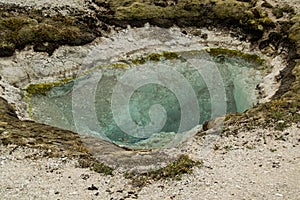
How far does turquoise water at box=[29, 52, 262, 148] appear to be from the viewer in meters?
38.6

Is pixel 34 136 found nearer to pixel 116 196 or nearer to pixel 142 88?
pixel 116 196

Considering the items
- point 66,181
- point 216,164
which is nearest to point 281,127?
point 216,164

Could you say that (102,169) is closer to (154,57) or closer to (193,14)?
(154,57)

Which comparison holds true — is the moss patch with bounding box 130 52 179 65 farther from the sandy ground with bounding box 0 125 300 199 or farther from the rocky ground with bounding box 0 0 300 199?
the sandy ground with bounding box 0 125 300 199

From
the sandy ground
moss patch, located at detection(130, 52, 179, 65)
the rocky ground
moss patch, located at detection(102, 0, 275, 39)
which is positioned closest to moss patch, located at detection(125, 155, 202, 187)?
the rocky ground

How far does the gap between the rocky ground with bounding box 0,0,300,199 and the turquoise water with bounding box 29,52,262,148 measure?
6.02 metres

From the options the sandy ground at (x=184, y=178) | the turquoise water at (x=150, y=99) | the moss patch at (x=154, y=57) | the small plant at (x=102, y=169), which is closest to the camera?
the sandy ground at (x=184, y=178)

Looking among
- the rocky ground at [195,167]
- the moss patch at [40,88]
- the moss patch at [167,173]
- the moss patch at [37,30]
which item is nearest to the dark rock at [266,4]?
the moss patch at [37,30]

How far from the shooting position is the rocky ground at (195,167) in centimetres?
2344

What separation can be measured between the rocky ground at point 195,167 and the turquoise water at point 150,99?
19.8ft

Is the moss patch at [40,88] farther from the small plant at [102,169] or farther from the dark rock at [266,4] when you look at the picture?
the dark rock at [266,4]

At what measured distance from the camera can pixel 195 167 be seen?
2609cm

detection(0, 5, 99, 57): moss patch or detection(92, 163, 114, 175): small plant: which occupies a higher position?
detection(0, 5, 99, 57): moss patch

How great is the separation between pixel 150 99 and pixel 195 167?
1721 centimetres
